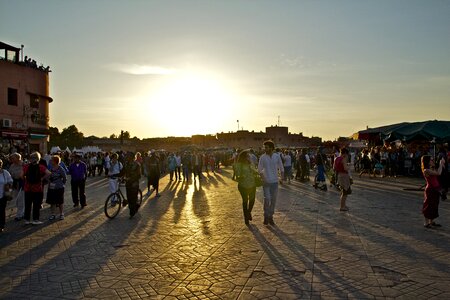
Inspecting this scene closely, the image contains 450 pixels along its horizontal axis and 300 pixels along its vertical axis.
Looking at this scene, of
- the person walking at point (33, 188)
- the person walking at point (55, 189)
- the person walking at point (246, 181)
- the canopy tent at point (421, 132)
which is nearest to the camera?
the person walking at point (246, 181)

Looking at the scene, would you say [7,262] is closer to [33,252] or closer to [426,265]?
[33,252]

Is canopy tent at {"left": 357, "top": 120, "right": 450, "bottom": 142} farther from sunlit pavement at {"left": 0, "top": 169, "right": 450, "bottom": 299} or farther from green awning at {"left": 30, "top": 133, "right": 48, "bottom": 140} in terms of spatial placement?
green awning at {"left": 30, "top": 133, "right": 48, "bottom": 140}

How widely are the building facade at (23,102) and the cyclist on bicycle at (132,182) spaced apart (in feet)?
64.7

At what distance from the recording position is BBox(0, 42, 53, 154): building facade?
29594 mm

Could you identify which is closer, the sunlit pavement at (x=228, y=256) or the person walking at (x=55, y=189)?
the sunlit pavement at (x=228, y=256)

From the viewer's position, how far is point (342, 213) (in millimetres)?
10383

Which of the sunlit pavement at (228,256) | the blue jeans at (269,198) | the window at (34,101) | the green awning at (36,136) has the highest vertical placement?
the window at (34,101)

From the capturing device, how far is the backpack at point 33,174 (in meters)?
9.53

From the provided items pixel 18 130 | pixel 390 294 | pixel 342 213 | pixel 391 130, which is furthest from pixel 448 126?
pixel 18 130

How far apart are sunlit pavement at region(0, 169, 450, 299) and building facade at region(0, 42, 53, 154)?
2201 cm

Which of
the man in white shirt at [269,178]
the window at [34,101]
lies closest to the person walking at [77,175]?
the man in white shirt at [269,178]

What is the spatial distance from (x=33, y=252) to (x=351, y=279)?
5271 mm

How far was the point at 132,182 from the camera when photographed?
10703mm

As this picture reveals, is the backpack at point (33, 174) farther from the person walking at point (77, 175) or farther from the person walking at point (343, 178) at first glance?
the person walking at point (343, 178)
